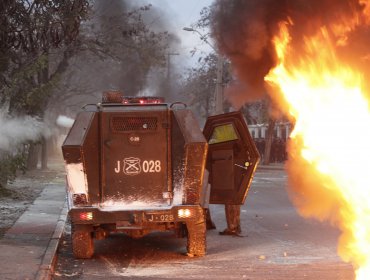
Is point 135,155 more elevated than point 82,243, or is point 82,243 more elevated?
point 135,155

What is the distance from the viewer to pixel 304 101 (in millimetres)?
8617

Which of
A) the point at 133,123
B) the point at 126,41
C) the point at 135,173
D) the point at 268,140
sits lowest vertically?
the point at 268,140

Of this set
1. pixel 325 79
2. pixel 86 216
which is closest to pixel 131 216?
pixel 86 216

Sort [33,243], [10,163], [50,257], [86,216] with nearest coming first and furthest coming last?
[50,257]
[86,216]
[33,243]
[10,163]

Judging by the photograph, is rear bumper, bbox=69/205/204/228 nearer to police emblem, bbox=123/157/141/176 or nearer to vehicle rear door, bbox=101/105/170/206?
vehicle rear door, bbox=101/105/170/206

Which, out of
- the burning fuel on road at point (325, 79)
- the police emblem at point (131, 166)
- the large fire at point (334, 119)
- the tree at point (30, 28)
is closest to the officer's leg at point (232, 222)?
the police emblem at point (131, 166)

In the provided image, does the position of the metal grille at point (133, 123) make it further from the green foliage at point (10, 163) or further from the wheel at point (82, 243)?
the green foliage at point (10, 163)

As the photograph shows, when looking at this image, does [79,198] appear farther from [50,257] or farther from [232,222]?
[232,222]

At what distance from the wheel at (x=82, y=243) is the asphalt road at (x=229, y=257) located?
0.51ft

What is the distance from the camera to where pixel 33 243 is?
38.2 feet

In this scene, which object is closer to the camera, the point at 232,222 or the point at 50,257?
the point at 50,257

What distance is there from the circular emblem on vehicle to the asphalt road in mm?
1809

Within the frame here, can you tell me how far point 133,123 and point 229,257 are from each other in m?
2.53

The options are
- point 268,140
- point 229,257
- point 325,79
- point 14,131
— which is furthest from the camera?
point 268,140
